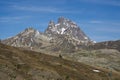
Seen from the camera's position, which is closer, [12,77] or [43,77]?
[12,77]

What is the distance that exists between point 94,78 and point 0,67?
3699cm

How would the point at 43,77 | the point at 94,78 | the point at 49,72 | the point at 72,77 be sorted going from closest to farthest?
the point at 43,77 < the point at 49,72 < the point at 72,77 < the point at 94,78

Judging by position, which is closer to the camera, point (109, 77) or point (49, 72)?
point (49, 72)

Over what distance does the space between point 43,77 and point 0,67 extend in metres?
10.8

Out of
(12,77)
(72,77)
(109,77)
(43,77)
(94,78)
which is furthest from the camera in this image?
(109,77)

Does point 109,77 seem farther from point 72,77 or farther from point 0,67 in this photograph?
point 0,67

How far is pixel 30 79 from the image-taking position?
61312mm

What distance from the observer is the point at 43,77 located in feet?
220

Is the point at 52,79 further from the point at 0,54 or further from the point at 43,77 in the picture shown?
the point at 0,54

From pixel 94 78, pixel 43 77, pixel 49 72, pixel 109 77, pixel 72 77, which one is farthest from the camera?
pixel 109 77

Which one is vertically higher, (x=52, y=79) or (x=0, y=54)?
(x=0, y=54)

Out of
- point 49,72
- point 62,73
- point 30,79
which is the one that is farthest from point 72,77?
point 30,79

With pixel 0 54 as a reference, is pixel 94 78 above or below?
below

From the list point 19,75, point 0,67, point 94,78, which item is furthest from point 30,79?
point 94,78
